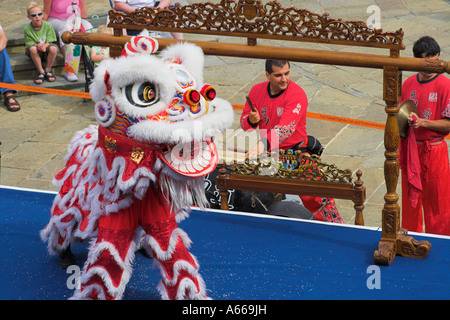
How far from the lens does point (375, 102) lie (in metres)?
7.57

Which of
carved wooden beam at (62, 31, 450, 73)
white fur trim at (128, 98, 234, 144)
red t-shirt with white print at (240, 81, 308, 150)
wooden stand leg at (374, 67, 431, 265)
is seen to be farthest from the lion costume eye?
red t-shirt with white print at (240, 81, 308, 150)

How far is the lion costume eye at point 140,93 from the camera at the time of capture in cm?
316

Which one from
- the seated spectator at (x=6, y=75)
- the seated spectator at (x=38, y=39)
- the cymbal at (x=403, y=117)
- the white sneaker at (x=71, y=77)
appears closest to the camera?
the cymbal at (x=403, y=117)

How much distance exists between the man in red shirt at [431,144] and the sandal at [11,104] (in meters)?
4.40

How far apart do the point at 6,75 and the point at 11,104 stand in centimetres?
32

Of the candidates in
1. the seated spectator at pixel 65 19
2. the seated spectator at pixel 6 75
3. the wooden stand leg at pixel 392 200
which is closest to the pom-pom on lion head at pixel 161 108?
the wooden stand leg at pixel 392 200

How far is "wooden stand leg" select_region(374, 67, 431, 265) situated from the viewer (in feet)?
12.0

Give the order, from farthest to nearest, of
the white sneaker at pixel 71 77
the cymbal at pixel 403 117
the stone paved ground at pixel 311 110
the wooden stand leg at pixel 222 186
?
the white sneaker at pixel 71 77 → the stone paved ground at pixel 311 110 → the wooden stand leg at pixel 222 186 → the cymbal at pixel 403 117

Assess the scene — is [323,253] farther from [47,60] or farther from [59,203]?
[47,60]

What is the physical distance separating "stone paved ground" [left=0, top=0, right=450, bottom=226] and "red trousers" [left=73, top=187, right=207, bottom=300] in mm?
2237

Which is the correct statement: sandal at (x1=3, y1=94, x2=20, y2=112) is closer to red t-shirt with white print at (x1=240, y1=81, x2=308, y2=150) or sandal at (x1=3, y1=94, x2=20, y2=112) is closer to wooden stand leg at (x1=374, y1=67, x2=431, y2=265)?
red t-shirt with white print at (x1=240, y1=81, x2=308, y2=150)

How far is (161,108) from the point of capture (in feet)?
10.4

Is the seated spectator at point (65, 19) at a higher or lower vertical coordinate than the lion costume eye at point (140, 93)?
lower

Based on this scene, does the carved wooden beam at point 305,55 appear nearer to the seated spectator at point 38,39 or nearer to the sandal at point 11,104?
the sandal at point 11,104
